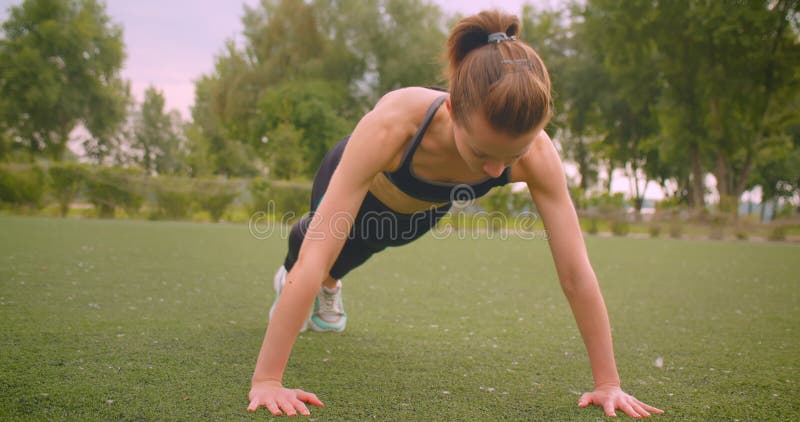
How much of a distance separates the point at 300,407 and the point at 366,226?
118cm

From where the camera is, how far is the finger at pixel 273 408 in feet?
6.27

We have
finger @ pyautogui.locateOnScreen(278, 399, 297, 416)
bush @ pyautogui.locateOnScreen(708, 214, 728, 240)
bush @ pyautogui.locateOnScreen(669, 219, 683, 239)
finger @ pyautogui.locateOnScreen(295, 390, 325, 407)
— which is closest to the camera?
finger @ pyautogui.locateOnScreen(278, 399, 297, 416)

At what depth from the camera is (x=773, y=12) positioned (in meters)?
20.7

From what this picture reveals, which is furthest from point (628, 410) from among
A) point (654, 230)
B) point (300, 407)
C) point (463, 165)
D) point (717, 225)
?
point (717, 225)

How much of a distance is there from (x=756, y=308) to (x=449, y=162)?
167 inches

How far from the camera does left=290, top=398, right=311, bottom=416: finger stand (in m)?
1.93

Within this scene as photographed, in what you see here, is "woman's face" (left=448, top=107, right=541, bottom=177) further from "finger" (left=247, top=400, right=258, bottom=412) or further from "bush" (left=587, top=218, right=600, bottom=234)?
"bush" (left=587, top=218, right=600, bottom=234)

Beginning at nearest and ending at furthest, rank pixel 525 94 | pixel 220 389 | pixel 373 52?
pixel 525 94 < pixel 220 389 < pixel 373 52

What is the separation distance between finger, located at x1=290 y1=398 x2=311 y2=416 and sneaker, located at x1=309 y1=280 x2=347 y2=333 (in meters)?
1.41

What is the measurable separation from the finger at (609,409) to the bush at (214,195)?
58.8ft

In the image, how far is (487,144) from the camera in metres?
1.78

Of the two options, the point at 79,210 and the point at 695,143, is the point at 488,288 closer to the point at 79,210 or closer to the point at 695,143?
the point at 79,210

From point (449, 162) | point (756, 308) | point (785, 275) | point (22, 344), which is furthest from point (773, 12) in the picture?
point (22, 344)

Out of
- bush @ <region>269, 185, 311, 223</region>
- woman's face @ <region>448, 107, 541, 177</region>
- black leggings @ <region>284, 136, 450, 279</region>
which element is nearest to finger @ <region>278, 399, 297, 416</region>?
Answer: black leggings @ <region>284, 136, 450, 279</region>
